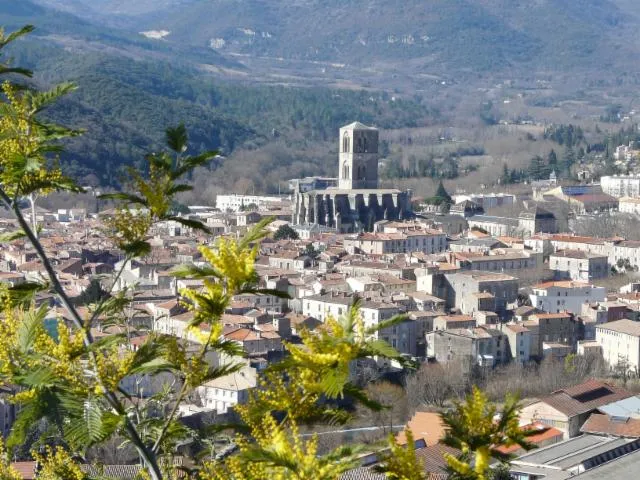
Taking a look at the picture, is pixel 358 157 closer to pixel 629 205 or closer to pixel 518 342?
pixel 629 205

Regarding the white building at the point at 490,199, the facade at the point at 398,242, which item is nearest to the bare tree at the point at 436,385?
the facade at the point at 398,242

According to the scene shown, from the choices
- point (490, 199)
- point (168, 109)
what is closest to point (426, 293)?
point (490, 199)

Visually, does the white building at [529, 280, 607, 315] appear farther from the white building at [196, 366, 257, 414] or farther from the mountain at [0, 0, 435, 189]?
the mountain at [0, 0, 435, 189]

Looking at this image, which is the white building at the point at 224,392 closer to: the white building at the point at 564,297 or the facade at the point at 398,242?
the white building at the point at 564,297

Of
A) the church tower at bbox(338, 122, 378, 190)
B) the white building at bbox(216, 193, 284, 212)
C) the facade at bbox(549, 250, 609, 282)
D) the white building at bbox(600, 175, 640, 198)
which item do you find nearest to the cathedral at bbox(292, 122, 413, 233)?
the church tower at bbox(338, 122, 378, 190)

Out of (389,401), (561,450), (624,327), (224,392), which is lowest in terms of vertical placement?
(561,450)
